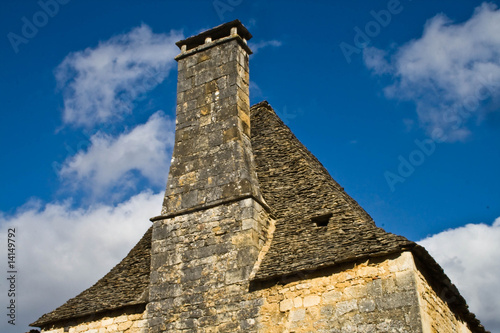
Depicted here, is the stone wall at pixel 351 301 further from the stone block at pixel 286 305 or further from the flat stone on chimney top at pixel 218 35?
the flat stone on chimney top at pixel 218 35

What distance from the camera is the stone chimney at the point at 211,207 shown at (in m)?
8.48

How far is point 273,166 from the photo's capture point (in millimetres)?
10836

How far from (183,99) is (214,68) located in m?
0.84

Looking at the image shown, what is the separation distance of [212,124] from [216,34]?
6.91 ft

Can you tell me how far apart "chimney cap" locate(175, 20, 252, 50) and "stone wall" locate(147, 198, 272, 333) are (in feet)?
12.4

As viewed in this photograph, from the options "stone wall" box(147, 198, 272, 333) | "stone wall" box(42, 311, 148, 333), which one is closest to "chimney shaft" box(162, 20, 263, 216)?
"stone wall" box(147, 198, 272, 333)

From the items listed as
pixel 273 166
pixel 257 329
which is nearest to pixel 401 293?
pixel 257 329

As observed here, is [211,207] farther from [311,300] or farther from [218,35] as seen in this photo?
[218,35]

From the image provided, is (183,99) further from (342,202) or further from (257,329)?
(257,329)

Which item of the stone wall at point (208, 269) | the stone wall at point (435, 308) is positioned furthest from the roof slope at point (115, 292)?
the stone wall at point (435, 308)

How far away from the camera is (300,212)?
9492 millimetres

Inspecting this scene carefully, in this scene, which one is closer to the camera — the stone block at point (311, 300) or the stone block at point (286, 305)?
the stone block at point (311, 300)

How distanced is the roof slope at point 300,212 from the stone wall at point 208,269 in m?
0.40

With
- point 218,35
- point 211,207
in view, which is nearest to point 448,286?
point 211,207
